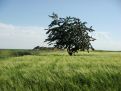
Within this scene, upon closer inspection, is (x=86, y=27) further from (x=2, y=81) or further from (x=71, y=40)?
(x=2, y=81)

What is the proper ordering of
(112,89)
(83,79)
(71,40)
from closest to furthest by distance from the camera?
(112,89)
(83,79)
(71,40)

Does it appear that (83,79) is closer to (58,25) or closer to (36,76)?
(36,76)

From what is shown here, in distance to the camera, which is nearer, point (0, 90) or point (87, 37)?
point (0, 90)

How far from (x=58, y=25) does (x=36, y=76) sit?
3023 cm

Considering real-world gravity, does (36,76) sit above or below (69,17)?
below

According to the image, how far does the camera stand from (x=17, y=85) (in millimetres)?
5062

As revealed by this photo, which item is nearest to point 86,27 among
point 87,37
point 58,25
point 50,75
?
point 87,37

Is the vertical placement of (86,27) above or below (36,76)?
above

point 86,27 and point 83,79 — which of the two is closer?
point 83,79

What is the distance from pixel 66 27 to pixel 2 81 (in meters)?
30.2

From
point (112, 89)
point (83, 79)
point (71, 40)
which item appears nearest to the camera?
point (112, 89)

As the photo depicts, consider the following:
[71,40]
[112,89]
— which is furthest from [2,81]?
[71,40]

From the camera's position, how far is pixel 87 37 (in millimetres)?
35031

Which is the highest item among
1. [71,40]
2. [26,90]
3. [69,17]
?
[69,17]
